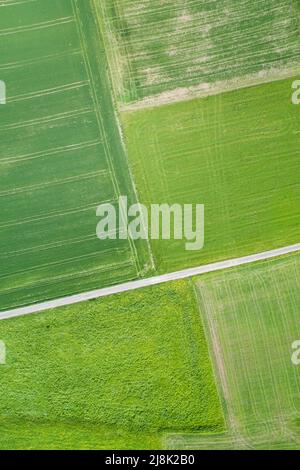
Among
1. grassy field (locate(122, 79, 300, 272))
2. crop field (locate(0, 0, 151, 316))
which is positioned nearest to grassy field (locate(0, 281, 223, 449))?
crop field (locate(0, 0, 151, 316))

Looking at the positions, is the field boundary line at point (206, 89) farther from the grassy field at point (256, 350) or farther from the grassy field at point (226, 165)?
the grassy field at point (256, 350)

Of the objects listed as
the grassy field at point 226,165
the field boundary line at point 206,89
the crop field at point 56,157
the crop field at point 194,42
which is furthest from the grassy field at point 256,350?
the crop field at point 194,42

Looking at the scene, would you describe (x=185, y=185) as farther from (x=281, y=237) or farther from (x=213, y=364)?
(x=213, y=364)

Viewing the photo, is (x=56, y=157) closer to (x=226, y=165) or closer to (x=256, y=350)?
(x=226, y=165)

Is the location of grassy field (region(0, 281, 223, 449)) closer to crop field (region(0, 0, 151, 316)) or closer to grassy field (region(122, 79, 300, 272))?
crop field (region(0, 0, 151, 316))

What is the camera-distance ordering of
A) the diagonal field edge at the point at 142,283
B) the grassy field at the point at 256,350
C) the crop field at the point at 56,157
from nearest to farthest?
the crop field at the point at 56,157 → the diagonal field edge at the point at 142,283 → the grassy field at the point at 256,350
